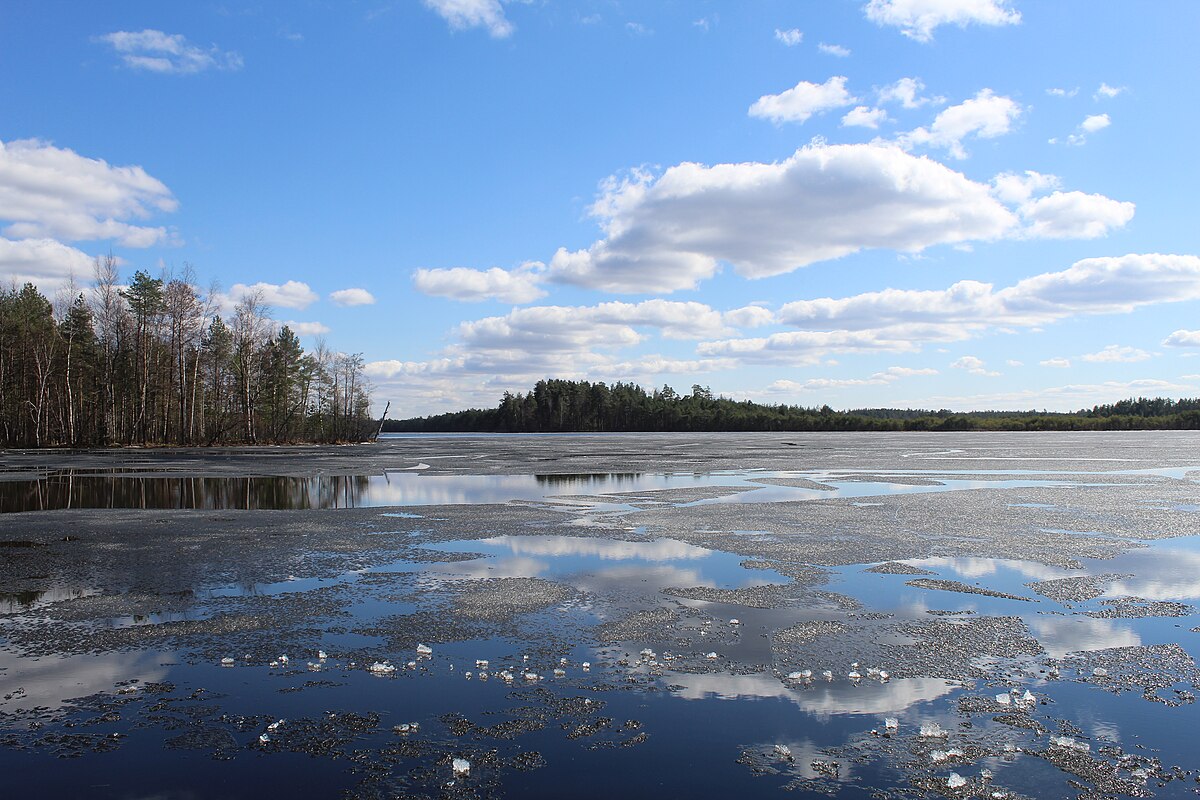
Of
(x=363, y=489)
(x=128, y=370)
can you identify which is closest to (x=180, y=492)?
(x=363, y=489)

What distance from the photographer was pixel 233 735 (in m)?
5.49

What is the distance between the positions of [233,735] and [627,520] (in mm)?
11797

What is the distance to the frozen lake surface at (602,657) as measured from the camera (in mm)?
4953

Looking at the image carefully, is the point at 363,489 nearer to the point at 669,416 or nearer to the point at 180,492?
the point at 180,492

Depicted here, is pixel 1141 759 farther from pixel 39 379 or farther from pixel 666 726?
pixel 39 379

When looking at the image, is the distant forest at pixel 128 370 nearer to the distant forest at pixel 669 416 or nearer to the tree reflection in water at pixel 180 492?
the tree reflection in water at pixel 180 492

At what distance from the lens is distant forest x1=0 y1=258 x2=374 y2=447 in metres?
54.9

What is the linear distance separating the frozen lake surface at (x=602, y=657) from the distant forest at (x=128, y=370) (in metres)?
46.4

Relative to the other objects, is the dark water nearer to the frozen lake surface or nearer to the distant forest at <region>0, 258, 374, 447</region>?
the frozen lake surface

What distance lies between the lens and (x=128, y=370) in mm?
60344

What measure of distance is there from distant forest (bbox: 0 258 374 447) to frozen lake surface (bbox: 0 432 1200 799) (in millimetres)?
46443

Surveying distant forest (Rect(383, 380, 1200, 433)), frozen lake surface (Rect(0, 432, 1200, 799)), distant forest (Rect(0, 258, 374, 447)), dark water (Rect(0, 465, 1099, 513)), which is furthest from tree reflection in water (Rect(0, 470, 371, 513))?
distant forest (Rect(383, 380, 1200, 433))

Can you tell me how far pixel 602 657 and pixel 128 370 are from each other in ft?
213

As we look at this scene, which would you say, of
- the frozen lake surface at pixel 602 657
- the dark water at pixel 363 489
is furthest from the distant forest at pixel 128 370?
the frozen lake surface at pixel 602 657
